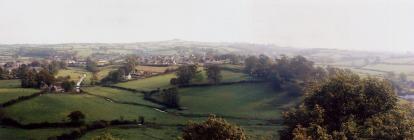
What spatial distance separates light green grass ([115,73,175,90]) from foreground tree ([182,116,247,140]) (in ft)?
235

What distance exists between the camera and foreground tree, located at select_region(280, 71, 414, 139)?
164 ft

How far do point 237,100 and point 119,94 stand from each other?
2877 cm

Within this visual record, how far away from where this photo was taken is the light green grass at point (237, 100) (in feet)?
326

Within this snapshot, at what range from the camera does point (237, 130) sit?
5025 centimetres

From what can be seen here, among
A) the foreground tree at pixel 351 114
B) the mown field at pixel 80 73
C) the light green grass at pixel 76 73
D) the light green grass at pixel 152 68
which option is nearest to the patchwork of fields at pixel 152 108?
the foreground tree at pixel 351 114

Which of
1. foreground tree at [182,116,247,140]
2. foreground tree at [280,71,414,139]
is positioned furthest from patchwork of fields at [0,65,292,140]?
foreground tree at [182,116,247,140]

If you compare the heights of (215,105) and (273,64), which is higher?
(273,64)

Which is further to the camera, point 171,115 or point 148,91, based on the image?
point 148,91

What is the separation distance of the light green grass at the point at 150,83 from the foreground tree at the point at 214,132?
71636 mm

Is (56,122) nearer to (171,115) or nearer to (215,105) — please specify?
(171,115)

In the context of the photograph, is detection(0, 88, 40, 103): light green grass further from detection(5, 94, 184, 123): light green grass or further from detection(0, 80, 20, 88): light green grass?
detection(0, 80, 20, 88): light green grass

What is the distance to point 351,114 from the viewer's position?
5884 cm

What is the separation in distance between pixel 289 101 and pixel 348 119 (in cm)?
5148

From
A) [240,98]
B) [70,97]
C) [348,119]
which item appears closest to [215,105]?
[240,98]
